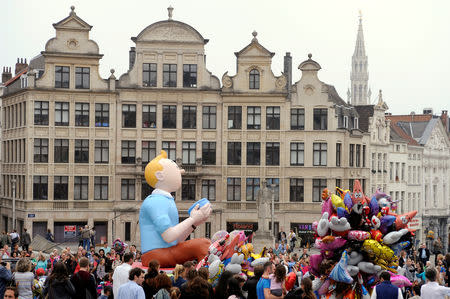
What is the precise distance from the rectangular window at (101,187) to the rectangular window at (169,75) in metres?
6.77

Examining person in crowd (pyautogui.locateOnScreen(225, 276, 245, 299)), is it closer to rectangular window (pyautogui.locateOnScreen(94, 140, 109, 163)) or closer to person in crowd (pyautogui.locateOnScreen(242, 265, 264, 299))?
person in crowd (pyautogui.locateOnScreen(242, 265, 264, 299))

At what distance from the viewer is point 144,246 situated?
759 inches

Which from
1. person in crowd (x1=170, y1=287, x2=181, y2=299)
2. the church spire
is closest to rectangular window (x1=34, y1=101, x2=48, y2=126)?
person in crowd (x1=170, y1=287, x2=181, y2=299)

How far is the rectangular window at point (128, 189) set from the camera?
5034 centimetres

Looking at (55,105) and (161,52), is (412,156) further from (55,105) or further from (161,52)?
(55,105)

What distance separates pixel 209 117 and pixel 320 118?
6.81m

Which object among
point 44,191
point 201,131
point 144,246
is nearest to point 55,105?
point 44,191

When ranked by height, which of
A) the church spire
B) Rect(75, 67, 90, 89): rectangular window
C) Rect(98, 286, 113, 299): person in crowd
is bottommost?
Rect(98, 286, 113, 299): person in crowd

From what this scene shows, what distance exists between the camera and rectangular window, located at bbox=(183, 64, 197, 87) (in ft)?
165

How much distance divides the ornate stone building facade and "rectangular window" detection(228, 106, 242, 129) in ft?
0.20

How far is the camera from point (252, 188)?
51.4 meters

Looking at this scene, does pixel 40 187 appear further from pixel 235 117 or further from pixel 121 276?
pixel 121 276

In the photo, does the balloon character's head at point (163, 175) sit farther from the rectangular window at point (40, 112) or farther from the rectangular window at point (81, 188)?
the rectangular window at point (40, 112)

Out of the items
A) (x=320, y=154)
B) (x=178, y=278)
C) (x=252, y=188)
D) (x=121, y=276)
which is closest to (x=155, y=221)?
(x=121, y=276)
